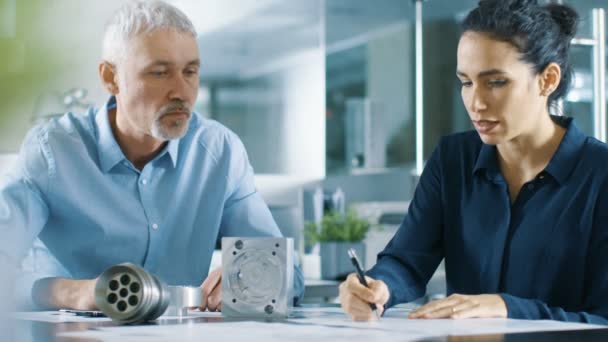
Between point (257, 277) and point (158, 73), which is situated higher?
point (158, 73)

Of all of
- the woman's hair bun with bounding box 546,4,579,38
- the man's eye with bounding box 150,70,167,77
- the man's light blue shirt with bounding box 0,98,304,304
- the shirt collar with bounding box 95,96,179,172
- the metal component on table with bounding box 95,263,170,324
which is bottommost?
the metal component on table with bounding box 95,263,170,324

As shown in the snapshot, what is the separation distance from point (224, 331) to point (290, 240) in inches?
11.0

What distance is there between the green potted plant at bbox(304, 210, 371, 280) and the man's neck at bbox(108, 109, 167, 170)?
4.72ft

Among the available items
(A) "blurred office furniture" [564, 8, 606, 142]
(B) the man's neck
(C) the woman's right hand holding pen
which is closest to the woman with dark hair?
(C) the woman's right hand holding pen

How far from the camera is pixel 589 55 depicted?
338 centimetres

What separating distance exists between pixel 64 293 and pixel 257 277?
404 millimetres

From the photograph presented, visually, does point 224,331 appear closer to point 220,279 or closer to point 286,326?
point 286,326

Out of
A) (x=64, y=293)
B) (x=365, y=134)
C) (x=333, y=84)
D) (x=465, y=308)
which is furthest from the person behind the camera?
(x=333, y=84)

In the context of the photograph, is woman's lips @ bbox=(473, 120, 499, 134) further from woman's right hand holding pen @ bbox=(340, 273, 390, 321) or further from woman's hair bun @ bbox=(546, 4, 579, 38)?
woman's right hand holding pen @ bbox=(340, 273, 390, 321)

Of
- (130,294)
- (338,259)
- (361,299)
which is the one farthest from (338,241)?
(130,294)

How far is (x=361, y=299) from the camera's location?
1390 millimetres

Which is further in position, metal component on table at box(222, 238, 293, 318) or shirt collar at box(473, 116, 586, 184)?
shirt collar at box(473, 116, 586, 184)

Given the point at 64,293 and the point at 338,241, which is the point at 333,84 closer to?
the point at 338,241

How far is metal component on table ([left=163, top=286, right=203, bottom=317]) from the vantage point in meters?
1.35
